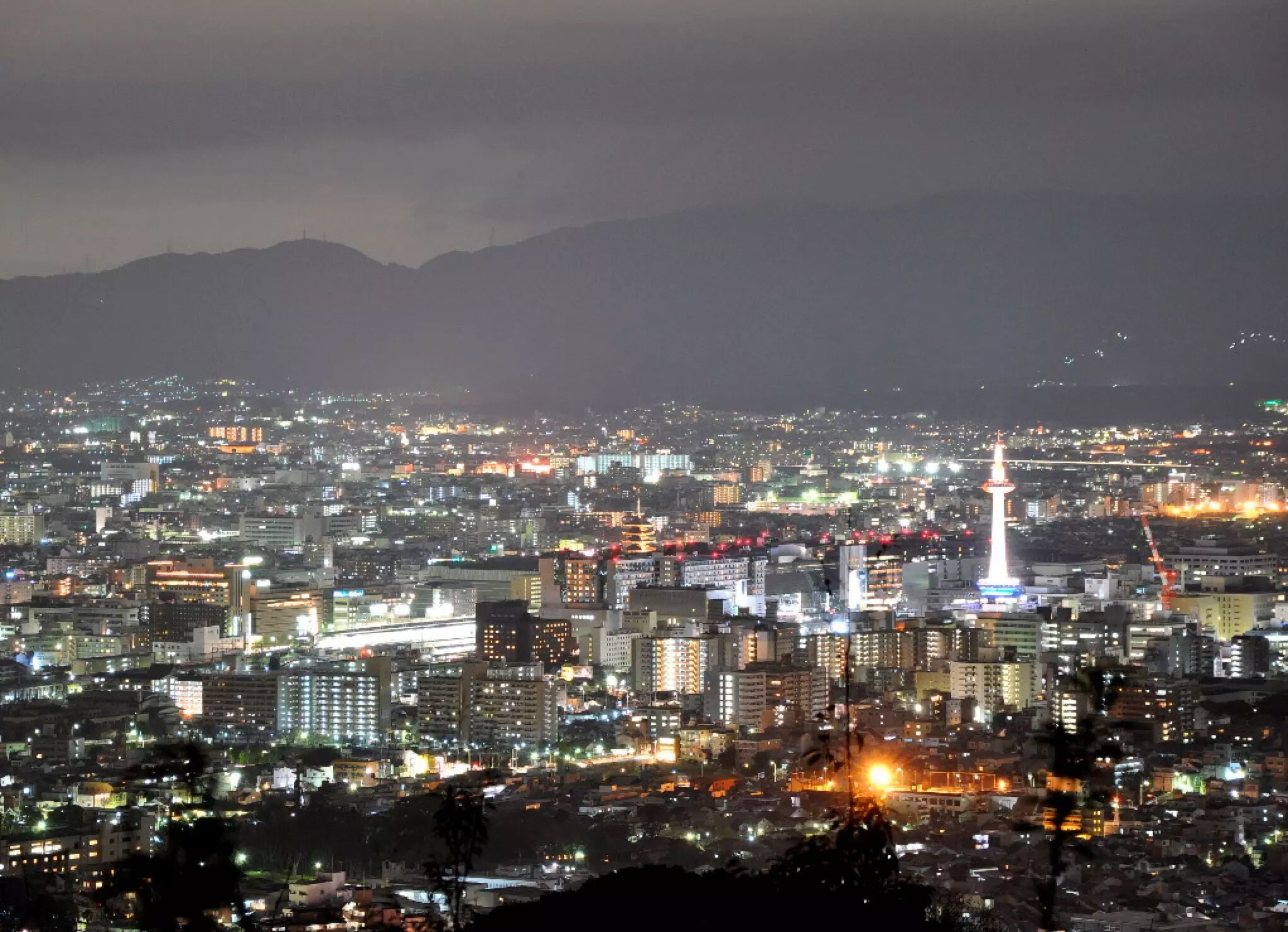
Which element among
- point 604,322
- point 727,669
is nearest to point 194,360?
point 604,322

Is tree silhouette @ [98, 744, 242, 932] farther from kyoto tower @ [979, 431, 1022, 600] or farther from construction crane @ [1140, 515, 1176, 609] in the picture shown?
kyoto tower @ [979, 431, 1022, 600]

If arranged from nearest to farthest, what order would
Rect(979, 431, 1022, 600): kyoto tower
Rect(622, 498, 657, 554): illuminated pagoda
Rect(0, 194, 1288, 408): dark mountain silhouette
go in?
Rect(979, 431, 1022, 600): kyoto tower < Rect(622, 498, 657, 554): illuminated pagoda < Rect(0, 194, 1288, 408): dark mountain silhouette

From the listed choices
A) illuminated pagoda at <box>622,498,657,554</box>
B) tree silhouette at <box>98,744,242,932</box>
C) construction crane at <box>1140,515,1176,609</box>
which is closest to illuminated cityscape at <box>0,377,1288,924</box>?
construction crane at <box>1140,515,1176,609</box>

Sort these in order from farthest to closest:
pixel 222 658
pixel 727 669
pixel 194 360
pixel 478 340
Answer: pixel 478 340 < pixel 194 360 < pixel 222 658 < pixel 727 669

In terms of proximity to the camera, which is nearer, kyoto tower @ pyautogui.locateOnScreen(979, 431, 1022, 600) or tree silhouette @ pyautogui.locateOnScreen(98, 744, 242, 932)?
tree silhouette @ pyautogui.locateOnScreen(98, 744, 242, 932)

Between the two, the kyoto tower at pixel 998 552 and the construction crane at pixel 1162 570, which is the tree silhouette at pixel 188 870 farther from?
the kyoto tower at pixel 998 552

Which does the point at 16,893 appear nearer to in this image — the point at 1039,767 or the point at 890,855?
the point at 890,855

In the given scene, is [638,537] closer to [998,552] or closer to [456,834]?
[998,552]
